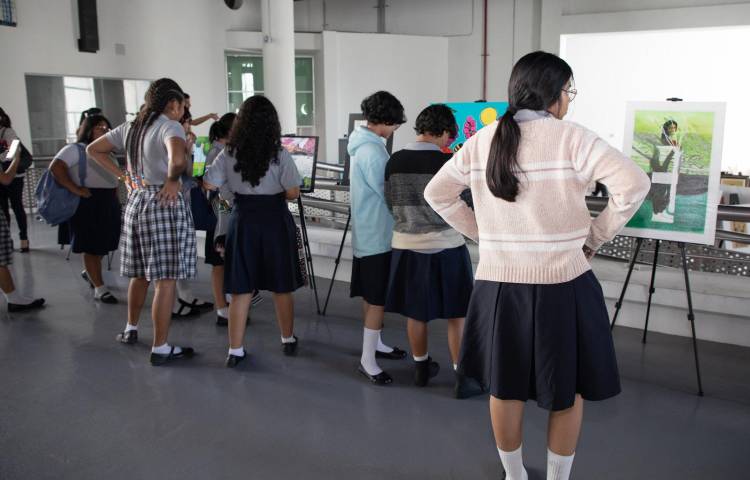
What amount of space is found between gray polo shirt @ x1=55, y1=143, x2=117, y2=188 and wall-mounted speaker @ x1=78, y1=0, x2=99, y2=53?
20.2 feet

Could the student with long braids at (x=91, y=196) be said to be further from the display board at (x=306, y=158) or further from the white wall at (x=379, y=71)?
the white wall at (x=379, y=71)

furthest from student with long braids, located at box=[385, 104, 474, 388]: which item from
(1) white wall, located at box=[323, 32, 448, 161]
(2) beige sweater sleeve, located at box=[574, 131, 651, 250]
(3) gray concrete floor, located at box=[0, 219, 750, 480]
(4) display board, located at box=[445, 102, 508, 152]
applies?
(1) white wall, located at box=[323, 32, 448, 161]

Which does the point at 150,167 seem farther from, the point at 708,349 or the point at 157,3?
the point at 157,3

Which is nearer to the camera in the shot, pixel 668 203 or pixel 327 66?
pixel 668 203

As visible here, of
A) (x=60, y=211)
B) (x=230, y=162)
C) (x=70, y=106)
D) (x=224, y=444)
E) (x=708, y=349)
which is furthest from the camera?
(x=70, y=106)

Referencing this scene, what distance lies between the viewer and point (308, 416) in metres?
3.05

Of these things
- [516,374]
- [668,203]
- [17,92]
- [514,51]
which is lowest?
[516,374]

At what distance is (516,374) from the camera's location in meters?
2.07

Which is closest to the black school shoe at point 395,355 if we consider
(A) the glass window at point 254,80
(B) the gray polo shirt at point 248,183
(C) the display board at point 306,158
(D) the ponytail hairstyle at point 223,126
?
(B) the gray polo shirt at point 248,183

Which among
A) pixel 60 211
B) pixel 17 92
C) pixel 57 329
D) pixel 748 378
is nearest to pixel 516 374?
pixel 748 378

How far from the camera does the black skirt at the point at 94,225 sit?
4828mm

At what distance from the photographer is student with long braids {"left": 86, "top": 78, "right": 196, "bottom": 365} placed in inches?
137

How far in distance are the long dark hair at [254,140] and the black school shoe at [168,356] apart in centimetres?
111

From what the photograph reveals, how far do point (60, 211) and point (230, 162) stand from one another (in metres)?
1.96
